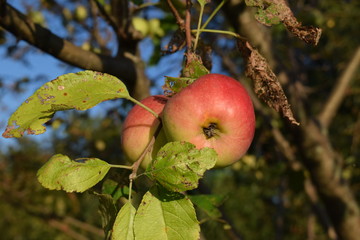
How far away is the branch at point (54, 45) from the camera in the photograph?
31.9 inches

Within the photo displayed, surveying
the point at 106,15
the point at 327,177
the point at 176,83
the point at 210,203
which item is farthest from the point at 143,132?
the point at 327,177

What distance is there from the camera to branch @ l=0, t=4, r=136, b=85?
81cm

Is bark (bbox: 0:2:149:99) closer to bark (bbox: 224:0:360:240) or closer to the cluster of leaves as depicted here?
the cluster of leaves

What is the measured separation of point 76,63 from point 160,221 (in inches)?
22.1

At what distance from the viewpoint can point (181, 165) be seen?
0.46 metres

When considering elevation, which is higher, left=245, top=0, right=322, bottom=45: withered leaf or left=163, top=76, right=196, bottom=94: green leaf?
left=245, top=0, right=322, bottom=45: withered leaf

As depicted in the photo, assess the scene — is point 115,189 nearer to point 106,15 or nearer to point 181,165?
point 181,165

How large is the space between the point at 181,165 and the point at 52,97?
22 cm

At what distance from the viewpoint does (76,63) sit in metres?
0.90

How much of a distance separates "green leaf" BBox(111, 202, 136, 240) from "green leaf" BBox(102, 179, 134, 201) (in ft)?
0.50

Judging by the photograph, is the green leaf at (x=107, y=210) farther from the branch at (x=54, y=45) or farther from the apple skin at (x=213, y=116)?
the branch at (x=54, y=45)

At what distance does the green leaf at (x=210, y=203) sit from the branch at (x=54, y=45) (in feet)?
1.28

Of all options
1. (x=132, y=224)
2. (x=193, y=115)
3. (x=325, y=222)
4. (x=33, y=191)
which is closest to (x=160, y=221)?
(x=132, y=224)

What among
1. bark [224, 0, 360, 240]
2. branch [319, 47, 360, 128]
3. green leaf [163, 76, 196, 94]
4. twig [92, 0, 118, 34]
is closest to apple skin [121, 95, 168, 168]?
green leaf [163, 76, 196, 94]
